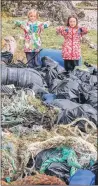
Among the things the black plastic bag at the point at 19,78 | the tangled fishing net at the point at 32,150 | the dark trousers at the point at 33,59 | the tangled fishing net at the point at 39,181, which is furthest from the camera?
the dark trousers at the point at 33,59

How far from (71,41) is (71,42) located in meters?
0.02

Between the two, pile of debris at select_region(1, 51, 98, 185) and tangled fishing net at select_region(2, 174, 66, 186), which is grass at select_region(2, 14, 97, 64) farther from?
tangled fishing net at select_region(2, 174, 66, 186)

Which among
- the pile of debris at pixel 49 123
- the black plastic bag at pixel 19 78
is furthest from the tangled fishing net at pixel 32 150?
the black plastic bag at pixel 19 78

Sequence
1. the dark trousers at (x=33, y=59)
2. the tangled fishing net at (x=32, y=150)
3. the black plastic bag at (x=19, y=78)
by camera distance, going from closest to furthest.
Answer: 1. the tangled fishing net at (x=32, y=150)
2. the black plastic bag at (x=19, y=78)
3. the dark trousers at (x=33, y=59)

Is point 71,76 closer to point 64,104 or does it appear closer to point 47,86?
point 47,86

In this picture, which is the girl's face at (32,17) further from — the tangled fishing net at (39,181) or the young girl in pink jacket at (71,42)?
the tangled fishing net at (39,181)

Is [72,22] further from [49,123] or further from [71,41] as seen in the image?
[49,123]

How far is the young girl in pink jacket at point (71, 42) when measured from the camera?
790 cm

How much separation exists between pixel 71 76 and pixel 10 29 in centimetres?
620

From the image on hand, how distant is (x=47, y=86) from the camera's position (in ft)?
23.2

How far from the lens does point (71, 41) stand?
26.1 ft

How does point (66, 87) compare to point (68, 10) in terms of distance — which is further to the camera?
point (68, 10)

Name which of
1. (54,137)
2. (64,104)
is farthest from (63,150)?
(64,104)

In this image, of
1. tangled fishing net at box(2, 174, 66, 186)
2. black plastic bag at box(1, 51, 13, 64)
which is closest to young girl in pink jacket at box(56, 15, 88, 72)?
black plastic bag at box(1, 51, 13, 64)
